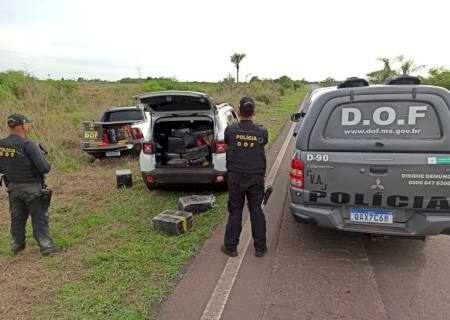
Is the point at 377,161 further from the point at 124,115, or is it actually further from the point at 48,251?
the point at 124,115

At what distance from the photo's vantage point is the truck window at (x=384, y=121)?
3.37 m

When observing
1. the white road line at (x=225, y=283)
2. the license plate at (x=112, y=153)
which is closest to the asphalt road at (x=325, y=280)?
the white road line at (x=225, y=283)

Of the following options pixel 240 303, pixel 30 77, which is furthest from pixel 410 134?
pixel 30 77

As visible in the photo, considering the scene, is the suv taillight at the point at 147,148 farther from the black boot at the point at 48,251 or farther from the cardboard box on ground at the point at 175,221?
the black boot at the point at 48,251

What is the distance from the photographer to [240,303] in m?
3.04

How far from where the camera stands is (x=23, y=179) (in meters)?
3.90

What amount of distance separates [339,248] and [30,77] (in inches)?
789

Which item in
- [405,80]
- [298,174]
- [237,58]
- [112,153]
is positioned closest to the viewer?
[298,174]

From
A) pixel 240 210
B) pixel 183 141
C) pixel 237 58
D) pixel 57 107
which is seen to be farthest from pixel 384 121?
pixel 237 58

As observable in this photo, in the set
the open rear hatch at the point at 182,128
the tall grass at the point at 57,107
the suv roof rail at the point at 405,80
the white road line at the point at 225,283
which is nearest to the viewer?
the white road line at the point at 225,283

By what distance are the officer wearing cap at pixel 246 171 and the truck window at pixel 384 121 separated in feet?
2.65

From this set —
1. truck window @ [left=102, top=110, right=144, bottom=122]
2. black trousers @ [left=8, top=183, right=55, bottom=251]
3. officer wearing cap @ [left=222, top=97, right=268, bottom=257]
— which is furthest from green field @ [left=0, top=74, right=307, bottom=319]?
truck window @ [left=102, top=110, right=144, bottom=122]

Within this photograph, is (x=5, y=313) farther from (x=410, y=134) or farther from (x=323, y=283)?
(x=410, y=134)

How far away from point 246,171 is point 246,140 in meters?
0.36
